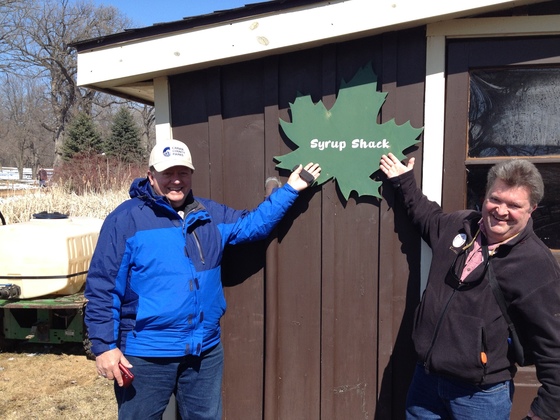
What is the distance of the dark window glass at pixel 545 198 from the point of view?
2.58 m

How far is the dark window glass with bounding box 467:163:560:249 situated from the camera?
2.58 meters

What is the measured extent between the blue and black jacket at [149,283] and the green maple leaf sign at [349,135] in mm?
730

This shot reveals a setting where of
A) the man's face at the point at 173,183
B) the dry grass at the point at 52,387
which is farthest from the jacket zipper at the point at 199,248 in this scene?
the dry grass at the point at 52,387

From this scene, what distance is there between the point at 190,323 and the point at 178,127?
1.14 metres

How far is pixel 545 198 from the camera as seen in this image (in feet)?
8.59

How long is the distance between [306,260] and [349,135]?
74cm

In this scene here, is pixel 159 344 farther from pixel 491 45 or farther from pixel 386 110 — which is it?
pixel 491 45

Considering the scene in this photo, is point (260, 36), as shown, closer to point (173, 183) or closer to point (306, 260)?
point (173, 183)

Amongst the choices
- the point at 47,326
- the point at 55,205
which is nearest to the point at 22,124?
the point at 55,205

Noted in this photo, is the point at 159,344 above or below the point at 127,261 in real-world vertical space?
below

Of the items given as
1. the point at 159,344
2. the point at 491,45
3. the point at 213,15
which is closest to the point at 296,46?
the point at 213,15

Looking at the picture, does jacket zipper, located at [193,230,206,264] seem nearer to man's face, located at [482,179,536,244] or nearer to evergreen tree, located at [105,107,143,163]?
man's face, located at [482,179,536,244]

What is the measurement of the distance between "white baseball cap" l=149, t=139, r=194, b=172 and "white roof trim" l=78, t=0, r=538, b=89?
1.69 feet

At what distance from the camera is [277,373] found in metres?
2.83
